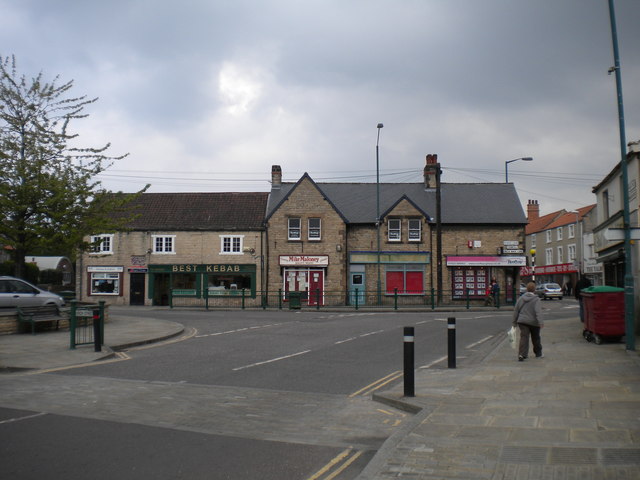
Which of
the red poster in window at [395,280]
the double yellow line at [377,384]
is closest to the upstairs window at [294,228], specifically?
the red poster in window at [395,280]

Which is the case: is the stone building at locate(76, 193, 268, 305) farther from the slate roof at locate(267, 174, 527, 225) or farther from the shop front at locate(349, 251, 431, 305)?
the shop front at locate(349, 251, 431, 305)

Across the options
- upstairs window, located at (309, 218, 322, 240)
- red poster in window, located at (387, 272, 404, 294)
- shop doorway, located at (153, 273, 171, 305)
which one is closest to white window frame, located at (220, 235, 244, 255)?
shop doorway, located at (153, 273, 171, 305)

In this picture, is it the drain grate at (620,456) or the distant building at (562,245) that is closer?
the drain grate at (620,456)

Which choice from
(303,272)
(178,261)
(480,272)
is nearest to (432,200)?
(480,272)

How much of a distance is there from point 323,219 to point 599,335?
26.3m

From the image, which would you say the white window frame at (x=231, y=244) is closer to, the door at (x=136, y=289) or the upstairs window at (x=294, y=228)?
the upstairs window at (x=294, y=228)

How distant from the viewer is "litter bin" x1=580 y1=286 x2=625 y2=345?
14.5 m

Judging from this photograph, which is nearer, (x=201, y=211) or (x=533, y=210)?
(x=201, y=211)

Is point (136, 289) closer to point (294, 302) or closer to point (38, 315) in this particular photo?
point (294, 302)

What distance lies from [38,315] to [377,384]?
13.1 m

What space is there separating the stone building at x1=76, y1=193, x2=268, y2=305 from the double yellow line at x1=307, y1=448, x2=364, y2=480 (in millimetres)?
33679

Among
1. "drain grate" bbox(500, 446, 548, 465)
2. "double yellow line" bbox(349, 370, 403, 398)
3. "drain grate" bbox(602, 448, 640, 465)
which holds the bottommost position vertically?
"double yellow line" bbox(349, 370, 403, 398)

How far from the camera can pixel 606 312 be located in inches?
582

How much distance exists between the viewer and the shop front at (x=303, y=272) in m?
39.7
